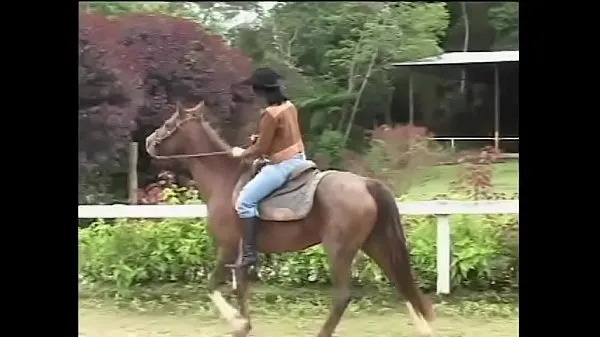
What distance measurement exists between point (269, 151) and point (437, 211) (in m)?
0.92

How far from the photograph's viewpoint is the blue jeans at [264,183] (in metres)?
3.19

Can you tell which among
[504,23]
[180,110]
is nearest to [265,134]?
[180,110]

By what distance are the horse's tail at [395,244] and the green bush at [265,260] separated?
31 centimetres

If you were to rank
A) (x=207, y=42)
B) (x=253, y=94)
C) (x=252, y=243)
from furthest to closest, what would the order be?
(x=207, y=42)
(x=253, y=94)
(x=252, y=243)

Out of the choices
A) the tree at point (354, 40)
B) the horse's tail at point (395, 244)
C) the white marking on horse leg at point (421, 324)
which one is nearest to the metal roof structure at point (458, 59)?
the tree at point (354, 40)

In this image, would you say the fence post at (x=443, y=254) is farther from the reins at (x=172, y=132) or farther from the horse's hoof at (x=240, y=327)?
the reins at (x=172, y=132)

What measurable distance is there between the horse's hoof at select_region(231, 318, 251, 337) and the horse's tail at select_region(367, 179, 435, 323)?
570mm

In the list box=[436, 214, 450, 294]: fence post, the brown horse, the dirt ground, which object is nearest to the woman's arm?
the brown horse
